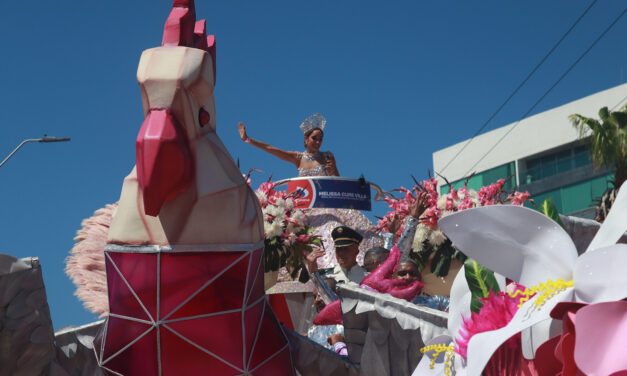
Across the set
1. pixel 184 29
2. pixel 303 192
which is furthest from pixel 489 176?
pixel 184 29

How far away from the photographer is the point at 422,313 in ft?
10.0

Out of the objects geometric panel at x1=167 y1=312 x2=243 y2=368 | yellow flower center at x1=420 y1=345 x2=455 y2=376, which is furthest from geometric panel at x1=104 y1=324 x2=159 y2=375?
yellow flower center at x1=420 y1=345 x2=455 y2=376

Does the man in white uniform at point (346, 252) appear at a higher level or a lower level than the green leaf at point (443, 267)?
higher

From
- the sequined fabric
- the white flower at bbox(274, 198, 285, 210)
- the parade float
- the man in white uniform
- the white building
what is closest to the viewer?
the parade float

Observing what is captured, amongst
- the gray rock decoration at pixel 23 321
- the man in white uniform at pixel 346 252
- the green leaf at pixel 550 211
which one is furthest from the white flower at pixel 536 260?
the man in white uniform at pixel 346 252

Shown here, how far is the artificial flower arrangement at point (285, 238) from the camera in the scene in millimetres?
5742

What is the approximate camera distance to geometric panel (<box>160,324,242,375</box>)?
10.6 feet

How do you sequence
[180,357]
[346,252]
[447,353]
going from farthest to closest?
[346,252] → [180,357] → [447,353]

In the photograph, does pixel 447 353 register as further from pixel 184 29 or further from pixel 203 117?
pixel 184 29

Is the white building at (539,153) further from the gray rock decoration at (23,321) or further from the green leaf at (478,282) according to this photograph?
the green leaf at (478,282)

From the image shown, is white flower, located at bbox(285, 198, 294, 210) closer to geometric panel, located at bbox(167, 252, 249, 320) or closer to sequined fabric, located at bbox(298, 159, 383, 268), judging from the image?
sequined fabric, located at bbox(298, 159, 383, 268)

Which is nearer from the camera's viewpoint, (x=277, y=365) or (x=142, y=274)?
(x=142, y=274)

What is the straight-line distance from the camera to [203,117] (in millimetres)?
3582

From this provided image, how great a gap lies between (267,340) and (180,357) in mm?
426
